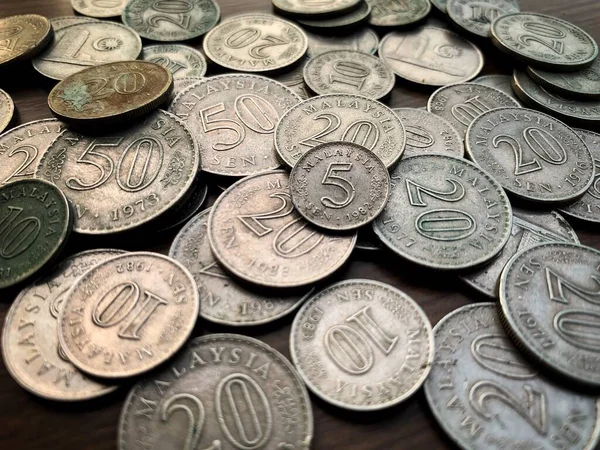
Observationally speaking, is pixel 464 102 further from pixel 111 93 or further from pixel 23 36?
pixel 23 36

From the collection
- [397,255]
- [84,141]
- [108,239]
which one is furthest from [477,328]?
[84,141]

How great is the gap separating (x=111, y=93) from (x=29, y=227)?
537 mm

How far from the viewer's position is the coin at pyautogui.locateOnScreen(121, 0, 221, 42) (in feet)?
7.00

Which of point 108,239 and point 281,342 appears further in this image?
point 108,239

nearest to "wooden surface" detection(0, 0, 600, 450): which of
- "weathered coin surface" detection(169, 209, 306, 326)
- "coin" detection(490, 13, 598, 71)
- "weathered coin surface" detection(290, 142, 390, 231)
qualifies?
"weathered coin surface" detection(169, 209, 306, 326)

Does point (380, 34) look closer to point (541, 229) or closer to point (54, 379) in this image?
point (541, 229)

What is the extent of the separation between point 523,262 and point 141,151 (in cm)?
121

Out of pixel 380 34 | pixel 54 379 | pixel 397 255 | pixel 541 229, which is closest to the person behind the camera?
pixel 54 379

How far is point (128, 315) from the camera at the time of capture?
1.26 meters

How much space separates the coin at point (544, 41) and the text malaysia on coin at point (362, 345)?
1256mm

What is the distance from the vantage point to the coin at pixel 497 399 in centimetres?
114

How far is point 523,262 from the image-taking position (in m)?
1.39

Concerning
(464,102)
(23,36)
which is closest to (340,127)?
(464,102)

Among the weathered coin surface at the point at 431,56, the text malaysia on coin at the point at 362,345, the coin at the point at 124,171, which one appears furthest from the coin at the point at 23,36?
the text malaysia on coin at the point at 362,345
